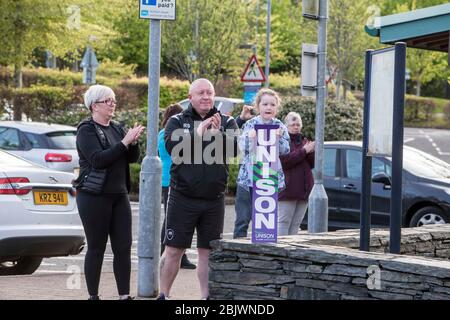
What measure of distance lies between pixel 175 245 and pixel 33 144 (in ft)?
38.3

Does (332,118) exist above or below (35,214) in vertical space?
above

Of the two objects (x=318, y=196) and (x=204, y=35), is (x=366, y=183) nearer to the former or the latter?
(x=318, y=196)

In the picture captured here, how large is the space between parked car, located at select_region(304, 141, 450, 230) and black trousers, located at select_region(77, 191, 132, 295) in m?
6.61

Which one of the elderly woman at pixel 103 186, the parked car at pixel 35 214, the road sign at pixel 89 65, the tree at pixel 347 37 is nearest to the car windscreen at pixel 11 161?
the parked car at pixel 35 214

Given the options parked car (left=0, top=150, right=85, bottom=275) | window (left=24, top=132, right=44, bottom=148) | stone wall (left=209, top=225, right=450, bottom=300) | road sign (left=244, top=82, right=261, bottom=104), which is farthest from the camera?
road sign (left=244, top=82, right=261, bottom=104)

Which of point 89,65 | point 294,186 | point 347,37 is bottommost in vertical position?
point 294,186

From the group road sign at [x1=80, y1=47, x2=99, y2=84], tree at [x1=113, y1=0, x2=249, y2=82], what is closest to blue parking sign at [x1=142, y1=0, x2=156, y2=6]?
road sign at [x1=80, y1=47, x2=99, y2=84]

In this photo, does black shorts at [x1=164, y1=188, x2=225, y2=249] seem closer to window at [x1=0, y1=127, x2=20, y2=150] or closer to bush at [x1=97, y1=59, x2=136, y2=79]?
window at [x1=0, y1=127, x2=20, y2=150]

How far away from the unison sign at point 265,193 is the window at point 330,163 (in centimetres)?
775

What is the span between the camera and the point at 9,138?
64.0ft

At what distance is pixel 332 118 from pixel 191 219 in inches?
639

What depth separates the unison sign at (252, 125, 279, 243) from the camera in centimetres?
725

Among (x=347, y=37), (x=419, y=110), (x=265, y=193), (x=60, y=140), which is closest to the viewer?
(x=265, y=193)

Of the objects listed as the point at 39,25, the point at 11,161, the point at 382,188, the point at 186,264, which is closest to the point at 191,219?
the point at 11,161
